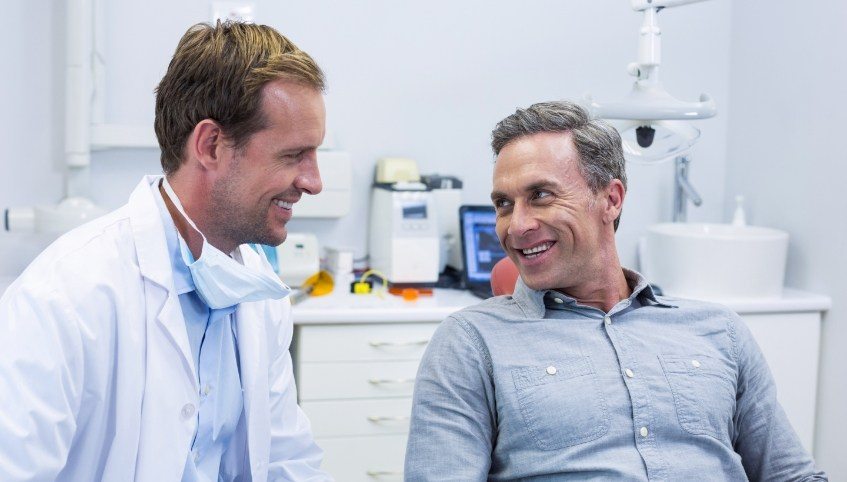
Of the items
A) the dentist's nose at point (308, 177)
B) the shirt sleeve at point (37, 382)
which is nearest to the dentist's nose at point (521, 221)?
the dentist's nose at point (308, 177)

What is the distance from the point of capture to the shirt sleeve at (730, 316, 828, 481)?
1.51m

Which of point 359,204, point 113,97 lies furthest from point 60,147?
point 359,204

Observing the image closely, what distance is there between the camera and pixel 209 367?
138 cm

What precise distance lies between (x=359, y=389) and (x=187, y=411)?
44.9 inches

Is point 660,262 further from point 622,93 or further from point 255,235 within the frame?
point 255,235

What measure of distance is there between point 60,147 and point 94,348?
170 cm

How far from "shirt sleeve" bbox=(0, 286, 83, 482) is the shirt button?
0.50ft

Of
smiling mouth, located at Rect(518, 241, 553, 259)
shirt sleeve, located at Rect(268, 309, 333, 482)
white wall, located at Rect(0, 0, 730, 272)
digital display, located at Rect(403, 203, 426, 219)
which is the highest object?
white wall, located at Rect(0, 0, 730, 272)

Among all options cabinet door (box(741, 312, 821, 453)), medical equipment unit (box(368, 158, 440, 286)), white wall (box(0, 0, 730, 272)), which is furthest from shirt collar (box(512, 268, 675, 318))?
white wall (box(0, 0, 730, 272))

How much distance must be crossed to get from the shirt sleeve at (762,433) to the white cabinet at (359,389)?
99 cm

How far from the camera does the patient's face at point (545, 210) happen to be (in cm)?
153

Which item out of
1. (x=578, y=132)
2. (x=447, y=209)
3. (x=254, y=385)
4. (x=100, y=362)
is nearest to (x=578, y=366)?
(x=578, y=132)

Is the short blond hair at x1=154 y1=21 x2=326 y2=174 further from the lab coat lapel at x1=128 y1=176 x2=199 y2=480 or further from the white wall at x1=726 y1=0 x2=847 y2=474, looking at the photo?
the white wall at x1=726 y1=0 x2=847 y2=474

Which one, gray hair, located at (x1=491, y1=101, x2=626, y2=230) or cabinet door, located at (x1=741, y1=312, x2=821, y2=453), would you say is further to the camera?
cabinet door, located at (x1=741, y1=312, x2=821, y2=453)
